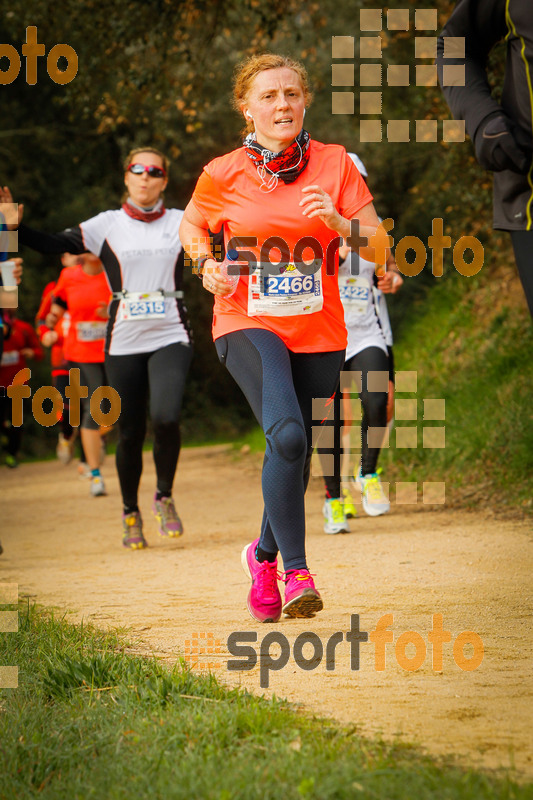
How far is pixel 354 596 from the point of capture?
502cm

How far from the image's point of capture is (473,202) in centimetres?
1118

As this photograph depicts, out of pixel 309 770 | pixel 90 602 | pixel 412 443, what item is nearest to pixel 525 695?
pixel 309 770

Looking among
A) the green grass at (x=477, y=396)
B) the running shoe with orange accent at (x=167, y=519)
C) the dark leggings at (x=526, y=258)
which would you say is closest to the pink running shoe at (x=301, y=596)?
the dark leggings at (x=526, y=258)

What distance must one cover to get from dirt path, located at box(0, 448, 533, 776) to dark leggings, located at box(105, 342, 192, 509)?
664 millimetres

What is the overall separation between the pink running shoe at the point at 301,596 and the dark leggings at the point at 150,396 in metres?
2.94

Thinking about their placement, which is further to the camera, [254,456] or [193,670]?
[254,456]

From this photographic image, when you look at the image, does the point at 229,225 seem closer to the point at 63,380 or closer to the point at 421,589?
the point at 421,589

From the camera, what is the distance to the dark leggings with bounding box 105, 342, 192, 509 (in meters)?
6.81

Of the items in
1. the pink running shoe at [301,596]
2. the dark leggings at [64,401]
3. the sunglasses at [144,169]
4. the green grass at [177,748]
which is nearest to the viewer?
the green grass at [177,748]

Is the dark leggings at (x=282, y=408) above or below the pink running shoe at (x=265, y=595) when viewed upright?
above

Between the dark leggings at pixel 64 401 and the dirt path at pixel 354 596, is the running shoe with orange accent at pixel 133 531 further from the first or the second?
the dark leggings at pixel 64 401

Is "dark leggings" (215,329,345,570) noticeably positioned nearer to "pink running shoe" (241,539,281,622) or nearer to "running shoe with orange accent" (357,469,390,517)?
"pink running shoe" (241,539,281,622)

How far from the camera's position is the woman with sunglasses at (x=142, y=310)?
685 centimetres

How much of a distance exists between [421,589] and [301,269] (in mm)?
1823
